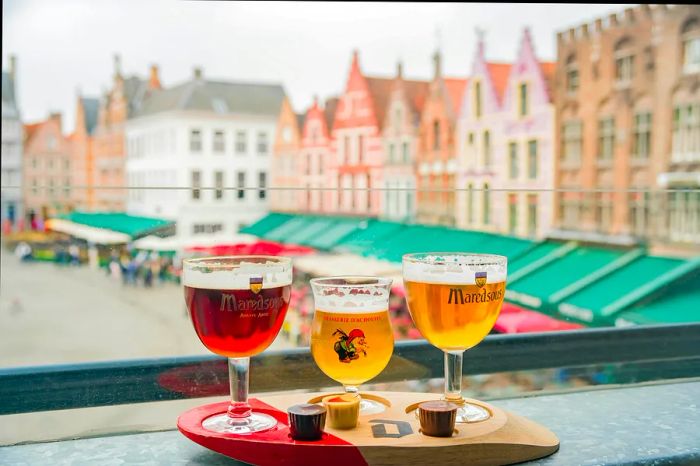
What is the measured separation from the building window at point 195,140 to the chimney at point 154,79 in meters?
3.76

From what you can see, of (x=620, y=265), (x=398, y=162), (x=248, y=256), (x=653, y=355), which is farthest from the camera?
(x=398, y=162)

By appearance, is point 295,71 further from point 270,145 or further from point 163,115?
point 163,115

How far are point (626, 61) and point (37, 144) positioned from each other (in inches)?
702

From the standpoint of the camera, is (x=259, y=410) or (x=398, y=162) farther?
(x=398, y=162)

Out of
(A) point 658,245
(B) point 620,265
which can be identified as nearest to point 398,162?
(A) point 658,245

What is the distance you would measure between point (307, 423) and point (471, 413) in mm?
170

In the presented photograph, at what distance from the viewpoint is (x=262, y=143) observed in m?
24.3

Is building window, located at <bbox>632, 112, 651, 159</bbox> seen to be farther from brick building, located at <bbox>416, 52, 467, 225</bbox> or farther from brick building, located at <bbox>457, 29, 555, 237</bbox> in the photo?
brick building, located at <bbox>416, 52, 467, 225</bbox>

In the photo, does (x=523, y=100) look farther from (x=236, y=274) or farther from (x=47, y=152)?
(x=236, y=274)

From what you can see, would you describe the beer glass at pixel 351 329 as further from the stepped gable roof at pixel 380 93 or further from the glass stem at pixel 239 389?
the stepped gable roof at pixel 380 93

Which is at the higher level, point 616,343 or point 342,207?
point 342,207

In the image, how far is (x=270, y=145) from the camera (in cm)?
2433

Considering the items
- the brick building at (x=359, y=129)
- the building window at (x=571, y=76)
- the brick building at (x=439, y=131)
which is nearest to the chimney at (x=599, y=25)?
the building window at (x=571, y=76)

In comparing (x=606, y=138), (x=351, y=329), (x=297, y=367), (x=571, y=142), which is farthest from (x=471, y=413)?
(x=571, y=142)
